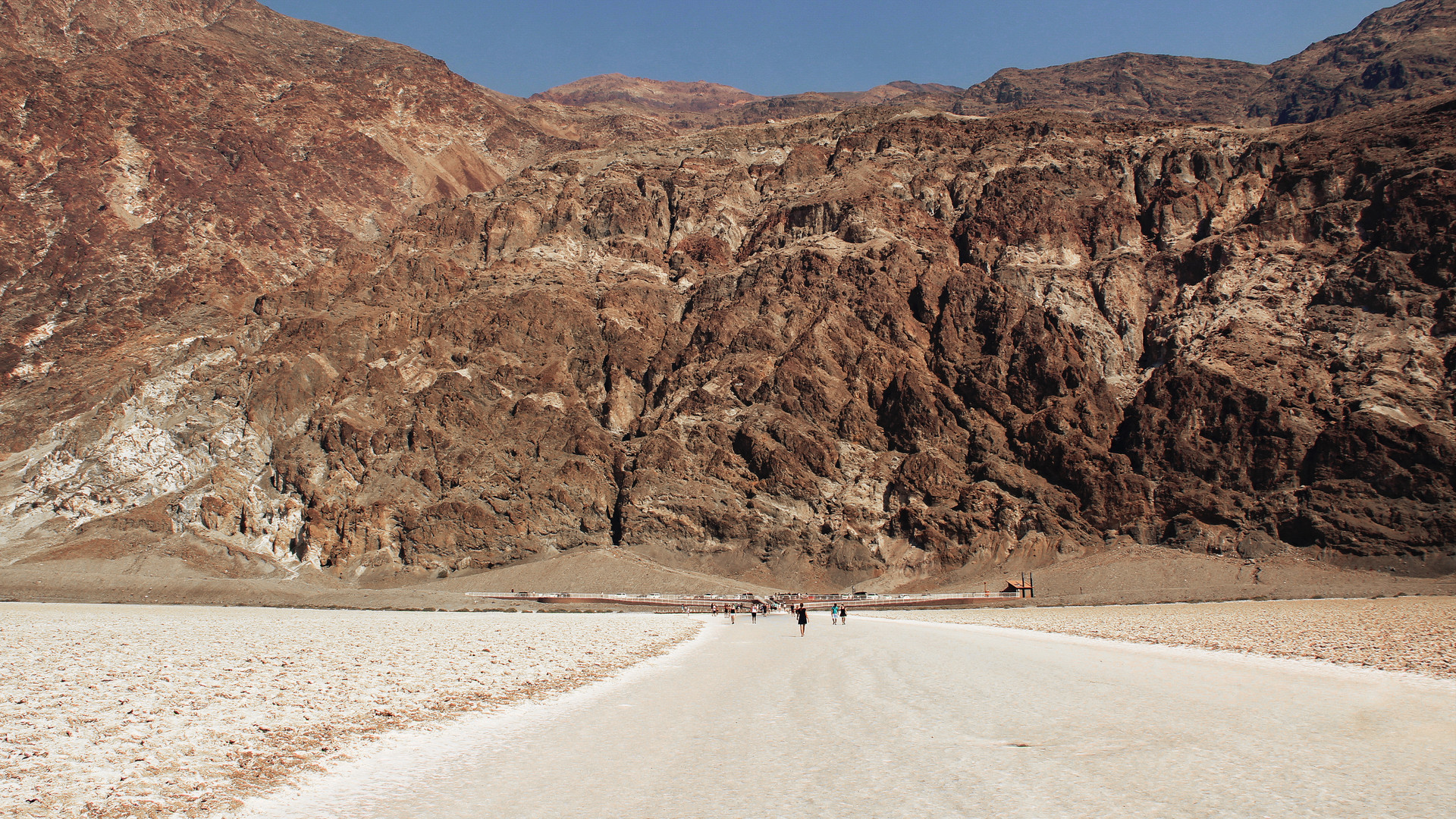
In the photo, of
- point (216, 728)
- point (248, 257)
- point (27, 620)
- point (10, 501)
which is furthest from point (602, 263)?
point (216, 728)

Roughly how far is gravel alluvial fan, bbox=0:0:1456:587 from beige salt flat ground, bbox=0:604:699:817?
48.3 m

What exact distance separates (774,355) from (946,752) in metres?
78.0

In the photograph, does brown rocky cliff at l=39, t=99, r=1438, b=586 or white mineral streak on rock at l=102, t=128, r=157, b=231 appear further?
white mineral streak on rock at l=102, t=128, r=157, b=231

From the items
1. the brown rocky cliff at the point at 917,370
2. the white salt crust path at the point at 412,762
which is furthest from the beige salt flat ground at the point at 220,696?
the brown rocky cliff at the point at 917,370

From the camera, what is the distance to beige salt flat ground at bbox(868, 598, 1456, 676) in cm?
1888

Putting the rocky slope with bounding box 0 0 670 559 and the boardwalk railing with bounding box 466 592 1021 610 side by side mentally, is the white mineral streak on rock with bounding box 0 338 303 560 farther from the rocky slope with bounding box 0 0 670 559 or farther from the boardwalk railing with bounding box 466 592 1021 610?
the boardwalk railing with bounding box 466 592 1021 610

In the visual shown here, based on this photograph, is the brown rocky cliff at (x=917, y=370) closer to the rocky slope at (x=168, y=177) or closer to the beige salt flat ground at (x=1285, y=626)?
the rocky slope at (x=168, y=177)

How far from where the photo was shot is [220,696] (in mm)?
12516

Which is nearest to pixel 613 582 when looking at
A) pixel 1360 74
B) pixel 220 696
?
pixel 220 696

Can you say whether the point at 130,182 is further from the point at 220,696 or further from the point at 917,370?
the point at 220,696

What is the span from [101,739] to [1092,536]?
244 ft

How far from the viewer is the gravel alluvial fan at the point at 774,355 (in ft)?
239

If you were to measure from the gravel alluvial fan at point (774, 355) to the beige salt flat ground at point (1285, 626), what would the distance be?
22493mm

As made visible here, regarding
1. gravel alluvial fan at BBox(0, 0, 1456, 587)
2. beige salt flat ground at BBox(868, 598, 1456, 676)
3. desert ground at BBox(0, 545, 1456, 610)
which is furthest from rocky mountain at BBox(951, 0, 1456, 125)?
beige salt flat ground at BBox(868, 598, 1456, 676)
